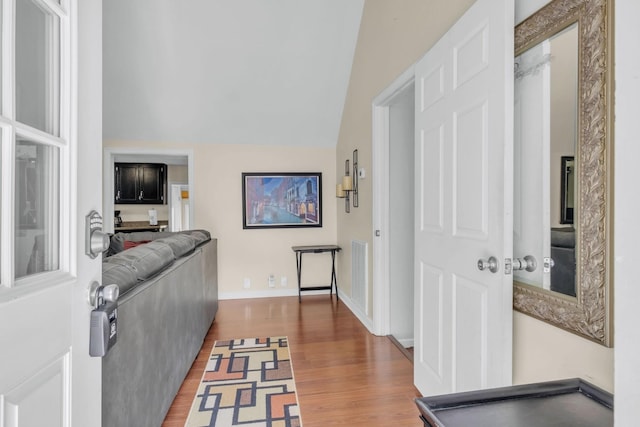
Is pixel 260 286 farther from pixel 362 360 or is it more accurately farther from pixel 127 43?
pixel 127 43

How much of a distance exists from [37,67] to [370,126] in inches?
109

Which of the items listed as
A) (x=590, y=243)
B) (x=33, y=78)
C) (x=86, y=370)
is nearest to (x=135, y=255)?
(x=86, y=370)

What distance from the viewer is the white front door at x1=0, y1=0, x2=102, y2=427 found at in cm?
59

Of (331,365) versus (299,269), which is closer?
(331,365)

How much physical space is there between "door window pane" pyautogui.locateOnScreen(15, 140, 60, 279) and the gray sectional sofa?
53 centimetres

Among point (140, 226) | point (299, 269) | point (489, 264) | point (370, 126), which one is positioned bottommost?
point (299, 269)

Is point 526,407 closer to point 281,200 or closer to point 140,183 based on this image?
point 281,200

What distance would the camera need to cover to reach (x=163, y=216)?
712cm

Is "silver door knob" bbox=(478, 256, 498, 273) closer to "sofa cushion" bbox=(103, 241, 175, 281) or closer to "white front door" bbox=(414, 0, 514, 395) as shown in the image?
"white front door" bbox=(414, 0, 514, 395)

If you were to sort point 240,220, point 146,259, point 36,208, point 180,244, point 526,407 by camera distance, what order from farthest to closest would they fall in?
point 240,220 < point 180,244 < point 146,259 < point 526,407 < point 36,208

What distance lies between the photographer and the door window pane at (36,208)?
0.64 meters

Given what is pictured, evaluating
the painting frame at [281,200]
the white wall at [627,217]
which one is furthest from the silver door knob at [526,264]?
the painting frame at [281,200]

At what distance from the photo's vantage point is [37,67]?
2.27ft

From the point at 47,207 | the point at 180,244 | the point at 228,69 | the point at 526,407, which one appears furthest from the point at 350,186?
the point at 47,207
